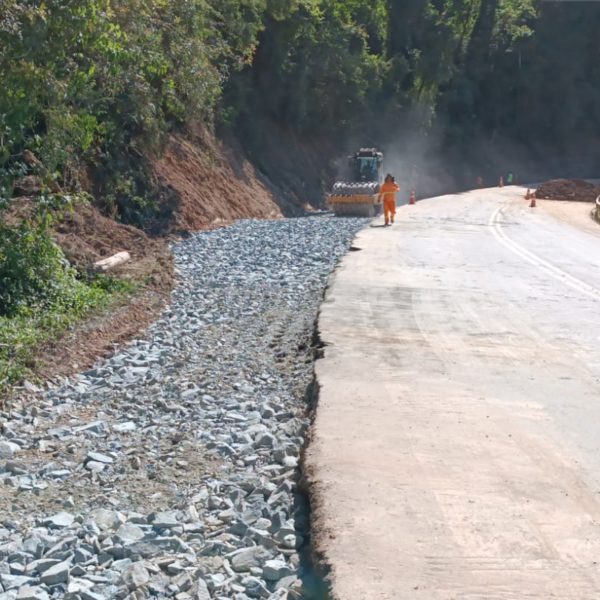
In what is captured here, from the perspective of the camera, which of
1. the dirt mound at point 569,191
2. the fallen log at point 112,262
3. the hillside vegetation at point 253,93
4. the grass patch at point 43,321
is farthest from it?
the dirt mound at point 569,191

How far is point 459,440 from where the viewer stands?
8.54 meters

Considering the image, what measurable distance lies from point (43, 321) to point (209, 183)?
2091 cm

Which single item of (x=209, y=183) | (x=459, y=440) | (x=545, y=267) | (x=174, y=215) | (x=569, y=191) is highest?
(x=459, y=440)

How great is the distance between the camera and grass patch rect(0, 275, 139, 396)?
1112 cm

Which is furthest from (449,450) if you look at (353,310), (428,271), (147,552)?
(428,271)

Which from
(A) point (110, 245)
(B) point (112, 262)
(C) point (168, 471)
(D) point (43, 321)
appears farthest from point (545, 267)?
(C) point (168, 471)

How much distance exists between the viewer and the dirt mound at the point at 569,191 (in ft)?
179

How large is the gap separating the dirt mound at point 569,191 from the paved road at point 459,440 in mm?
36763

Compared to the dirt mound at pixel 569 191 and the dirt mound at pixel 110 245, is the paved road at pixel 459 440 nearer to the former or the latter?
the dirt mound at pixel 110 245

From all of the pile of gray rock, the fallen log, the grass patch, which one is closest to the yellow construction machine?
the fallen log

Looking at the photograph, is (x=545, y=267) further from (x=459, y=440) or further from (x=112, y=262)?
(x=459, y=440)

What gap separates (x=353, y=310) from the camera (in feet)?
50.8

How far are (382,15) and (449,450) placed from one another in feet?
185

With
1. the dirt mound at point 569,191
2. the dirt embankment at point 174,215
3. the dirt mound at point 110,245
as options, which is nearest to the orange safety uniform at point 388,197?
the dirt embankment at point 174,215
